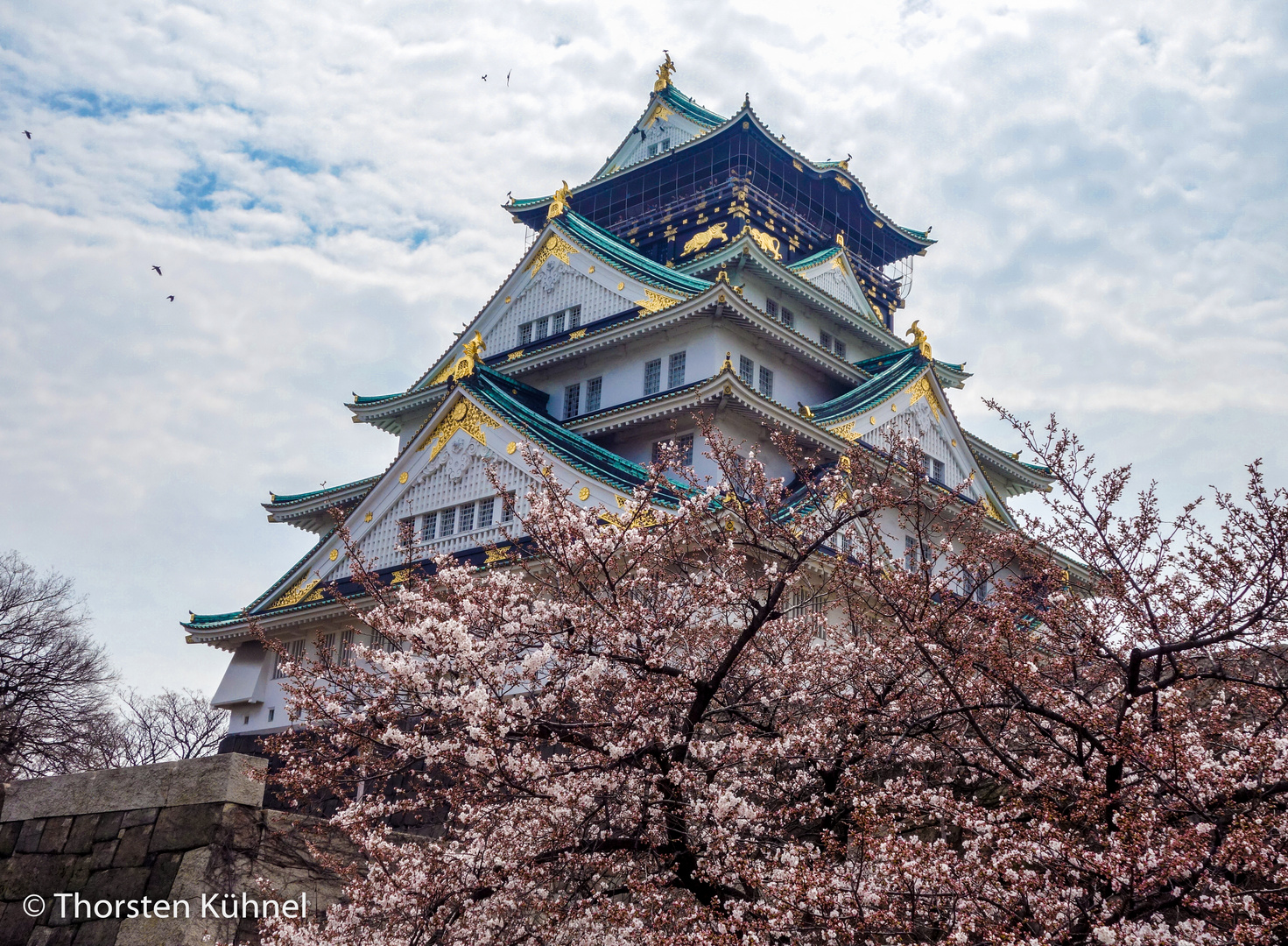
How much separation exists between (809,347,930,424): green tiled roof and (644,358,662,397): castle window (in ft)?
13.8

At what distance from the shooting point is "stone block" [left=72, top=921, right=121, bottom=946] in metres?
12.2

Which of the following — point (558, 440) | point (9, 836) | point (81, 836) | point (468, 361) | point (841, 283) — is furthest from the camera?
point (841, 283)

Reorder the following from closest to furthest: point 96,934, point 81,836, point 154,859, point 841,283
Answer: point 96,934 → point 154,859 → point 81,836 → point 841,283

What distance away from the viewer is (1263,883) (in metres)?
7.89

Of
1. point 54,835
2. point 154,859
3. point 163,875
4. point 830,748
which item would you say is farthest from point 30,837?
point 830,748

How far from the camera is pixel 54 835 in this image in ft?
44.2

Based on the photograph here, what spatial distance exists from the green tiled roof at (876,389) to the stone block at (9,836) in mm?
18734

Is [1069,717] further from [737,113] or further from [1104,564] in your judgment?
[737,113]

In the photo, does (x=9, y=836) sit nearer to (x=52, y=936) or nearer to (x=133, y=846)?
(x=52, y=936)

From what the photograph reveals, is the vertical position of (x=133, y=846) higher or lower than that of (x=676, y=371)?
lower

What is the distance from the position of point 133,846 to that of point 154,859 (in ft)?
1.44

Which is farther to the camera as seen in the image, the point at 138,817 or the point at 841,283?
the point at 841,283

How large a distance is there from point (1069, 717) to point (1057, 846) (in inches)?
47.6

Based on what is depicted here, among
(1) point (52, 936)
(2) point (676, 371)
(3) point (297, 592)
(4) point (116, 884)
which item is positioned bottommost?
(1) point (52, 936)
